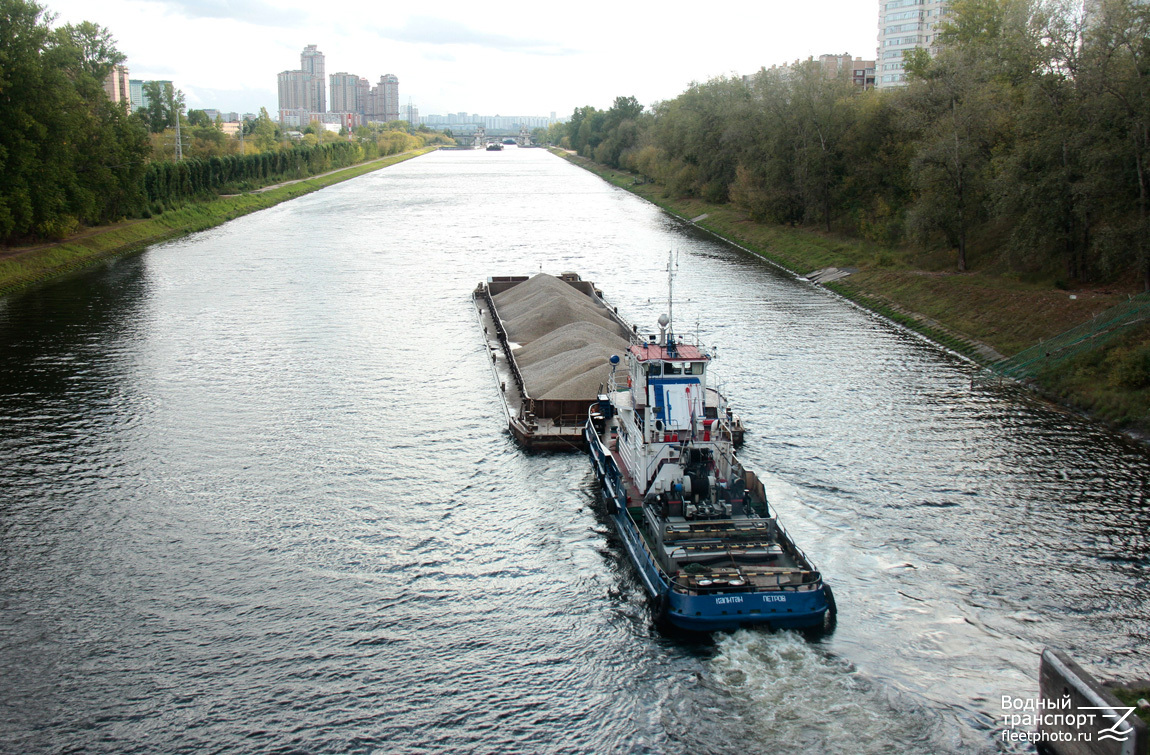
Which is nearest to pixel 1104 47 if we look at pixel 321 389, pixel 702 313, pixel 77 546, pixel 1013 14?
pixel 1013 14

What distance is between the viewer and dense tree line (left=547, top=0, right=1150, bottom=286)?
42.4m

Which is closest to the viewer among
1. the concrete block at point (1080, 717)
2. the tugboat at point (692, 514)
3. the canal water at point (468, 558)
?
the concrete block at point (1080, 717)

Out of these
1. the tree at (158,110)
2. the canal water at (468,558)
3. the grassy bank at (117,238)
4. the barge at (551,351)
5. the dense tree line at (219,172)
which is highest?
the tree at (158,110)

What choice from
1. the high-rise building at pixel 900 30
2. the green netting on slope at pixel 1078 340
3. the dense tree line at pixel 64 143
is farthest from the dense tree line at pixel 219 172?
the high-rise building at pixel 900 30

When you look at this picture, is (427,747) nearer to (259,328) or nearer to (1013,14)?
(259,328)

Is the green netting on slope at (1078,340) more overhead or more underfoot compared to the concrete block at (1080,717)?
more overhead

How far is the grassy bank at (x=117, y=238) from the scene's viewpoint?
2552 inches

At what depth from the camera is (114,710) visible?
18.6 meters

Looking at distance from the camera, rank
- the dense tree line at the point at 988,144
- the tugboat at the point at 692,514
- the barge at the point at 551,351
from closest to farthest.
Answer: the tugboat at the point at 692,514 < the barge at the point at 551,351 < the dense tree line at the point at 988,144

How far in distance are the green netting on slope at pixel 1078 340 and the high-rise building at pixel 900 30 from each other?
121 meters

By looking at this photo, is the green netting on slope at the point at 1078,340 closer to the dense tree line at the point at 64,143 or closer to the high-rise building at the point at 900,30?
the dense tree line at the point at 64,143

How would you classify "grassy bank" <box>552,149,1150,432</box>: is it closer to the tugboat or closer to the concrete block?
the tugboat

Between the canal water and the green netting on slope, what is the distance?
2.30 m

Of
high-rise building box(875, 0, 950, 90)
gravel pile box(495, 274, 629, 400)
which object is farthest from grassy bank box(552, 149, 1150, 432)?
high-rise building box(875, 0, 950, 90)
